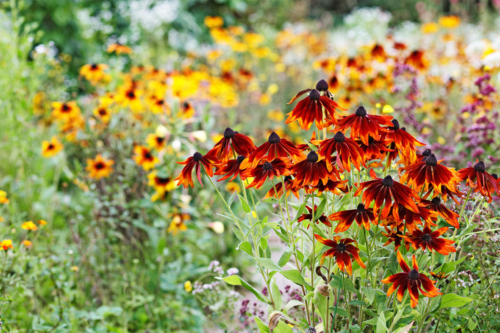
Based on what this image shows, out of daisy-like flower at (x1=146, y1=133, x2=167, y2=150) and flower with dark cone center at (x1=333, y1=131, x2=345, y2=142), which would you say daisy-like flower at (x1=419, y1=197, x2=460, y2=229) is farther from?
daisy-like flower at (x1=146, y1=133, x2=167, y2=150)

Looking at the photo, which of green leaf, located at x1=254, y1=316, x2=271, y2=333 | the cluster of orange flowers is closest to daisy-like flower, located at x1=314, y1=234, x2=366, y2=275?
the cluster of orange flowers

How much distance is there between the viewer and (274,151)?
97 centimetres

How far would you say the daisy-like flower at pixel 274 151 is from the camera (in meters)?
0.96

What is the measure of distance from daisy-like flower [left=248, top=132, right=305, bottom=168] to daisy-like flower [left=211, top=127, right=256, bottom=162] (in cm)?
7

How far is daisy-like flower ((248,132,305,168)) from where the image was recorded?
3.14ft

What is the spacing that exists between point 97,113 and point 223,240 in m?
1.06

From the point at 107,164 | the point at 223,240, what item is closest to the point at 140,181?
the point at 107,164

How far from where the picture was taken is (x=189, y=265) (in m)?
2.12

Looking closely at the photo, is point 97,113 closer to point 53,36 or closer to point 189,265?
point 189,265

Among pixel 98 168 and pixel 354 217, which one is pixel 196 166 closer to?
pixel 354 217

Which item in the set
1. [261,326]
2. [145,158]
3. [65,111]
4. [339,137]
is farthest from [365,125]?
[65,111]

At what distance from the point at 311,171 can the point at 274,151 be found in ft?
0.37

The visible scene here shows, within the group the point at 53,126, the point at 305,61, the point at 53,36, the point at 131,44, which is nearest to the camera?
the point at 53,126

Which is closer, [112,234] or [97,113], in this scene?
[112,234]
